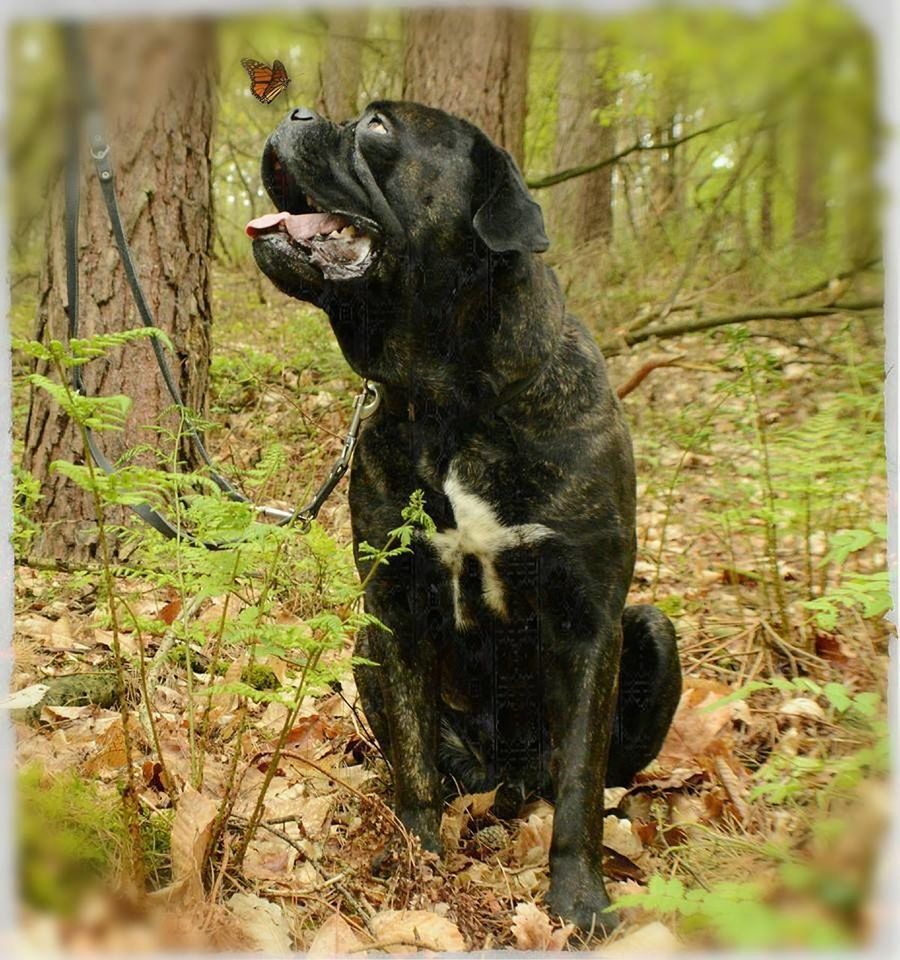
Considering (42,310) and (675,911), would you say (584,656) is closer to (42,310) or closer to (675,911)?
(675,911)

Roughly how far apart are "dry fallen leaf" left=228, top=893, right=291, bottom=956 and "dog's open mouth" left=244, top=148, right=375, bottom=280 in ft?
5.90

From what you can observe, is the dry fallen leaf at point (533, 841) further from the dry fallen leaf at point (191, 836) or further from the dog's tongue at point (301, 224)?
the dog's tongue at point (301, 224)

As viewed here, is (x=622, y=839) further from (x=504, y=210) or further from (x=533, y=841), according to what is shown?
(x=504, y=210)

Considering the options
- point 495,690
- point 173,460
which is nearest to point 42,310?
point 173,460

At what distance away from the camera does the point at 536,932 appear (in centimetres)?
239

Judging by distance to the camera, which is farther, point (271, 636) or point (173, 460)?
point (173, 460)

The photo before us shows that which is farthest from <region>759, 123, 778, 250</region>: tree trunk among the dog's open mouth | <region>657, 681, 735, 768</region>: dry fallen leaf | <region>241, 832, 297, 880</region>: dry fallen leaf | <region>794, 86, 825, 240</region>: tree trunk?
<region>241, 832, 297, 880</region>: dry fallen leaf

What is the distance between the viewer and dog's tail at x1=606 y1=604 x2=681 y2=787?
3299mm

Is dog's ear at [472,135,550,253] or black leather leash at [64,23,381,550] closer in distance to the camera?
black leather leash at [64,23,381,550]

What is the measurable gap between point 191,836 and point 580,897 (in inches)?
43.1

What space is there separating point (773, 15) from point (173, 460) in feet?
5.40

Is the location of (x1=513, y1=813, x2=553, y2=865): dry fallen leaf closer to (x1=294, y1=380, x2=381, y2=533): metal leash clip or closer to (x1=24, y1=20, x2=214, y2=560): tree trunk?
(x1=294, y1=380, x2=381, y2=533): metal leash clip

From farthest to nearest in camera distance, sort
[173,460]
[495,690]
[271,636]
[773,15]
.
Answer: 1. [495,690]
2. [173,460]
3. [271,636]
4. [773,15]

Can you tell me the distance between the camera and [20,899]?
0.92m
